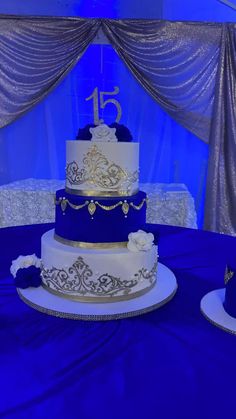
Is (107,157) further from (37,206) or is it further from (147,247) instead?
(37,206)

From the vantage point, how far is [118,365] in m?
0.83

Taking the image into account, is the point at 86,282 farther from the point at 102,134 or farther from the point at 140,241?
the point at 102,134

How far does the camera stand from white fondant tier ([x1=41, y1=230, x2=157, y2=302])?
1.10m

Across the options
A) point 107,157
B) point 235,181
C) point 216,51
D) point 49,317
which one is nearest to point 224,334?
point 49,317

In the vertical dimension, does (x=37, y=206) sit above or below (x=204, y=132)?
below

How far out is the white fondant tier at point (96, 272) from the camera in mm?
1096

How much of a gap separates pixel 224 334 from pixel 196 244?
31.0 inches

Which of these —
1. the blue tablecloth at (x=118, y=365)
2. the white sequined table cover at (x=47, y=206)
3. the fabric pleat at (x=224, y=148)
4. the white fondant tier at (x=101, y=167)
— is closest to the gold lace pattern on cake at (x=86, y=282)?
the blue tablecloth at (x=118, y=365)

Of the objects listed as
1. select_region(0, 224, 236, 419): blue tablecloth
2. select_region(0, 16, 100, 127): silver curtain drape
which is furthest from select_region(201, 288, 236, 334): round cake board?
select_region(0, 16, 100, 127): silver curtain drape

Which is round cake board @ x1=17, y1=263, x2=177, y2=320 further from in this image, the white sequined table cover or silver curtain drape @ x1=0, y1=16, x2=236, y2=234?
silver curtain drape @ x1=0, y1=16, x2=236, y2=234

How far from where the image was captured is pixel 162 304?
112 centimetres

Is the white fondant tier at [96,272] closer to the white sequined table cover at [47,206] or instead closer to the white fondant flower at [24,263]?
the white fondant flower at [24,263]

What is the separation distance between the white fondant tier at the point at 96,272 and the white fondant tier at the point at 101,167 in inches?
7.4

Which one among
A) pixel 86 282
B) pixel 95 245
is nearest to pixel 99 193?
pixel 95 245
